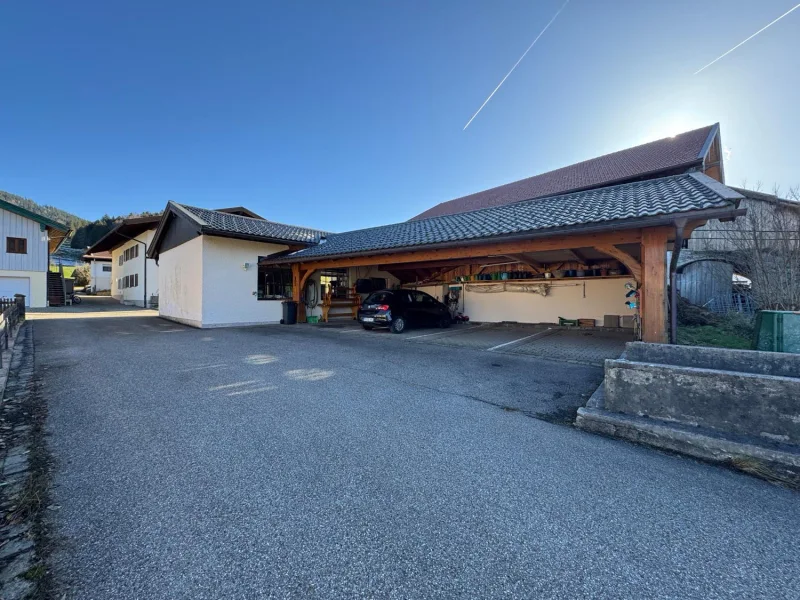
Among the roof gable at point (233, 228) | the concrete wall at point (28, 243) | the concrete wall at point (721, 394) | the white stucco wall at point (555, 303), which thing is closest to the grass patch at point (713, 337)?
the white stucco wall at point (555, 303)

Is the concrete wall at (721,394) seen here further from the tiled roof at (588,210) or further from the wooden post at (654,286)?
the tiled roof at (588,210)

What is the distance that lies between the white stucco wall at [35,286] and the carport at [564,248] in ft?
53.1

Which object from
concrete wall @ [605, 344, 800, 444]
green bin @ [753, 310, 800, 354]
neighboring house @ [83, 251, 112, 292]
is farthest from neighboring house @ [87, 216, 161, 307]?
green bin @ [753, 310, 800, 354]

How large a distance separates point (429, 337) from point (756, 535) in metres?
7.98

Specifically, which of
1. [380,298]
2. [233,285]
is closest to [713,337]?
[380,298]

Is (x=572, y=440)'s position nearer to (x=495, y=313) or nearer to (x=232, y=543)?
(x=232, y=543)

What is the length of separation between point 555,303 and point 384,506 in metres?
12.3

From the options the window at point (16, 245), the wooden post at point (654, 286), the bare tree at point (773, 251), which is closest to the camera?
the wooden post at point (654, 286)

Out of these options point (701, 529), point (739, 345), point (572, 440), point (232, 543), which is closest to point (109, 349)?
point (232, 543)

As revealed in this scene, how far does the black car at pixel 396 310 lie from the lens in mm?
10539

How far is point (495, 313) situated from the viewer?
14016mm

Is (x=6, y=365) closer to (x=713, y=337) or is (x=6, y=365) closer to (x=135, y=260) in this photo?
(x=713, y=337)

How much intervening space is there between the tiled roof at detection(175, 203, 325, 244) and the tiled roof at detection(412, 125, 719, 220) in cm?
964

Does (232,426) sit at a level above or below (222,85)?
below
